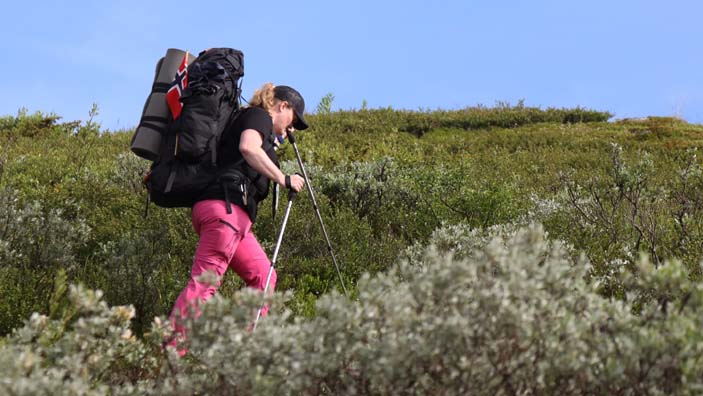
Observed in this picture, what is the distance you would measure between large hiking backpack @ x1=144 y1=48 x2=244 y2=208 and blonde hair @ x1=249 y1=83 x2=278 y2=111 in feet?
0.69

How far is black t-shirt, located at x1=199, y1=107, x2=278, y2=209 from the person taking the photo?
574cm

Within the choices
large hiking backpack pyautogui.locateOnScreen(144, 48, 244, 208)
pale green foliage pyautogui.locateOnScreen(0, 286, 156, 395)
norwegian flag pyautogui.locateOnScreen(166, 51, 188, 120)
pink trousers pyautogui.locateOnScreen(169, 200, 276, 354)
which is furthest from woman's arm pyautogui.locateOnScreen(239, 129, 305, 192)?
pale green foliage pyautogui.locateOnScreen(0, 286, 156, 395)

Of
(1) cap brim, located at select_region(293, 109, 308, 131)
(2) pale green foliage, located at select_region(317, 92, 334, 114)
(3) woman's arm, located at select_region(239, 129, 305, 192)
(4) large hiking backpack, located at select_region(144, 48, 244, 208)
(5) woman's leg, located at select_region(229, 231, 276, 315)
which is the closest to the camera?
(3) woman's arm, located at select_region(239, 129, 305, 192)

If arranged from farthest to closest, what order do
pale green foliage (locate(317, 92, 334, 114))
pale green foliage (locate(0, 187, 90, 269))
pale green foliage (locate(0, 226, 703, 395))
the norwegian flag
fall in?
1. pale green foliage (locate(317, 92, 334, 114))
2. pale green foliage (locate(0, 187, 90, 269))
3. the norwegian flag
4. pale green foliage (locate(0, 226, 703, 395))

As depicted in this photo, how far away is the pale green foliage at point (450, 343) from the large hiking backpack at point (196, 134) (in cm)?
197

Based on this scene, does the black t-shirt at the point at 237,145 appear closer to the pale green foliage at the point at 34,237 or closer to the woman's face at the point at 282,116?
the woman's face at the point at 282,116

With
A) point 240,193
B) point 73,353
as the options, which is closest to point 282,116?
point 240,193

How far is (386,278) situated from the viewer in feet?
12.3

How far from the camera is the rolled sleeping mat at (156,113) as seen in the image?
5891 millimetres

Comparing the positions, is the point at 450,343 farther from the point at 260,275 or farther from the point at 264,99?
Answer: the point at 264,99

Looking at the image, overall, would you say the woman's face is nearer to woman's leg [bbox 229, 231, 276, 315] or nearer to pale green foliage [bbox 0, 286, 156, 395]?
woman's leg [bbox 229, 231, 276, 315]

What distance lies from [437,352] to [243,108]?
339cm

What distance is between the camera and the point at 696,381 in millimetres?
3281

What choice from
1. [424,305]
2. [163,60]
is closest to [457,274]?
[424,305]
